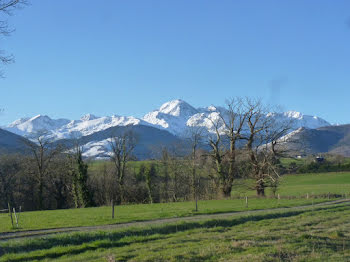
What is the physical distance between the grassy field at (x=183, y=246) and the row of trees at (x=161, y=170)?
31.8 m

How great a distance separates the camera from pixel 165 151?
7700cm

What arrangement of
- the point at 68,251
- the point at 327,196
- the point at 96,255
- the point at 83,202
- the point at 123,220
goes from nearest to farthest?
the point at 96,255 < the point at 68,251 < the point at 123,220 < the point at 327,196 < the point at 83,202

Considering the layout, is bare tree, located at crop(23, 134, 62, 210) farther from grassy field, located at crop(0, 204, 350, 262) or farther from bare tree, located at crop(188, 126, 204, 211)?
grassy field, located at crop(0, 204, 350, 262)

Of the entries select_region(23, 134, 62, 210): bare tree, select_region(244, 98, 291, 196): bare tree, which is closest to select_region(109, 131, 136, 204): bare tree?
select_region(23, 134, 62, 210): bare tree

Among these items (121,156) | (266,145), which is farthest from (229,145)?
(121,156)

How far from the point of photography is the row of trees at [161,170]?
50.5m

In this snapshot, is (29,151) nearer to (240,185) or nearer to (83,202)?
(83,202)

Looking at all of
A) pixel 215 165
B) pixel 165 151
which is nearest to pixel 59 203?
pixel 165 151

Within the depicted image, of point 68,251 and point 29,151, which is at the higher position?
point 29,151

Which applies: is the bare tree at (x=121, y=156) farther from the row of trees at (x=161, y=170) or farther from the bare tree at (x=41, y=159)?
the bare tree at (x=41, y=159)

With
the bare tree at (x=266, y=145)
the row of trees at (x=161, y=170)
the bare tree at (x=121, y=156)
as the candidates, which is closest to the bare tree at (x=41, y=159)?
the row of trees at (x=161, y=170)

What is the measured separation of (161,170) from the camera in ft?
257

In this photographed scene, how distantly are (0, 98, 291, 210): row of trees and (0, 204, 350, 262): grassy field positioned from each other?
31.8 m

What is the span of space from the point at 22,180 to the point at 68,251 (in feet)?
198
